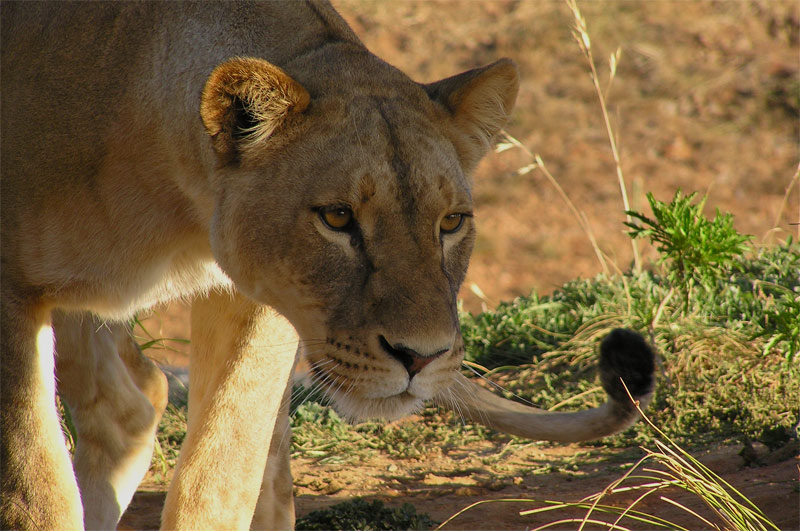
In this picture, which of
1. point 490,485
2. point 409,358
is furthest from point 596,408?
point 409,358

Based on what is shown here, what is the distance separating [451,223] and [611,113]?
7962mm

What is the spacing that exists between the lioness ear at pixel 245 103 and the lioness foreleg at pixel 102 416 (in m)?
1.31

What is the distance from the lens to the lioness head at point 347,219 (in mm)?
2547

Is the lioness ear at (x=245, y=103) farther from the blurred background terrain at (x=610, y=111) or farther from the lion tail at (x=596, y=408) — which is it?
the blurred background terrain at (x=610, y=111)

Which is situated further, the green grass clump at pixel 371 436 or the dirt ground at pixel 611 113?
the dirt ground at pixel 611 113

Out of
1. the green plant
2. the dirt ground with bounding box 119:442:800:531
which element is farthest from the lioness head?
the green plant

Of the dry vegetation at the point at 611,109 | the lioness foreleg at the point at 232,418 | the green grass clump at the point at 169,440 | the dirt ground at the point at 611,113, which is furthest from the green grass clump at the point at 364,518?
the dry vegetation at the point at 611,109

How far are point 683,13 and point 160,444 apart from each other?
8.99 meters

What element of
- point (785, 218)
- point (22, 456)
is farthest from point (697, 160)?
point (22, 456)

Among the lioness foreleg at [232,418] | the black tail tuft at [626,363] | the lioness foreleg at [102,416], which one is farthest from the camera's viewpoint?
the lioness foreleg at [102,416]

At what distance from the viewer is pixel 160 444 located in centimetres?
468

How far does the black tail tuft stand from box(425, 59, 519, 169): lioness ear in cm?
73

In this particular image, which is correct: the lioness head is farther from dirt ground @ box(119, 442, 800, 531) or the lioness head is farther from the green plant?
the green plant

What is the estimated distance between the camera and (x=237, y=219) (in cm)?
280
